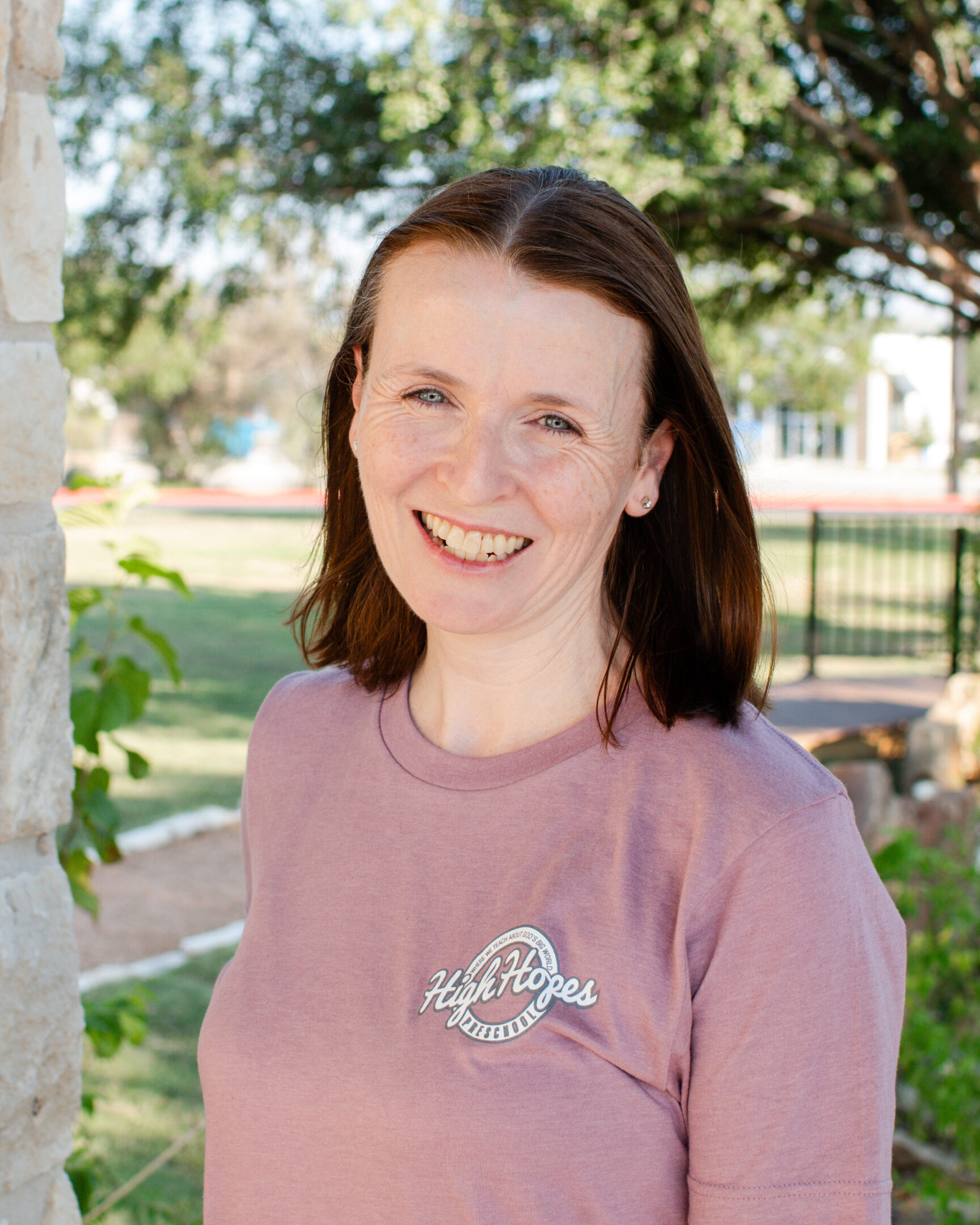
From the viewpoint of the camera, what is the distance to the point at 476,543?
1.52 m

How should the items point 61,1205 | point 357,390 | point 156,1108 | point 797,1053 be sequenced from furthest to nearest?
1. point 156,1108
2. point 357,390
3. point 61,1205
4. point 797,1053

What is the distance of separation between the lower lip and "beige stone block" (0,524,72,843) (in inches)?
19.9

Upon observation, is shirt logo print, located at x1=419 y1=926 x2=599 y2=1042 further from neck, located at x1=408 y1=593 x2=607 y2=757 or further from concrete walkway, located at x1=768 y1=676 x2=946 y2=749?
concrete walkway, located at x1=768 y1=676 x2=946 y2=749

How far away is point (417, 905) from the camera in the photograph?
1.45 meters

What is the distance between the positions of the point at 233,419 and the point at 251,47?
31621mm

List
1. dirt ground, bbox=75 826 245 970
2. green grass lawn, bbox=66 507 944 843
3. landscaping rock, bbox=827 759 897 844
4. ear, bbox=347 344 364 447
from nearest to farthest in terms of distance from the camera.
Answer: ear, bbox=347 344 364 447 < dirt ground, bbox=75 826 245 970 < landscaping rock, bbox=827 759 897 844 < green grass lawn, bbox=66 507 944 843

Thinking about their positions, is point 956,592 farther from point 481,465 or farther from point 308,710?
point 481,465

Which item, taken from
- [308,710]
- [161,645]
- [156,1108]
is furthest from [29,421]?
[156,1108]

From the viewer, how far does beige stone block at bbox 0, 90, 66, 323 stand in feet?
5.17

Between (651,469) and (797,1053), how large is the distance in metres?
0.74

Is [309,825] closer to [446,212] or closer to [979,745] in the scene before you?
[446,212]

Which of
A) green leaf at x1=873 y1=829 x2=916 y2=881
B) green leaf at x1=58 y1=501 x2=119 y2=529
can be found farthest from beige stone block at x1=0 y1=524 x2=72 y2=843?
green leaf at x1=873 y1=829 x2=916 y2=881

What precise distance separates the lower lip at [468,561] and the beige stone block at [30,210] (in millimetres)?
602

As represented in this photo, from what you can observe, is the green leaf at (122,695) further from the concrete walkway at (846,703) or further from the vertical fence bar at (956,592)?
the vertical fence bar at (956,592)
